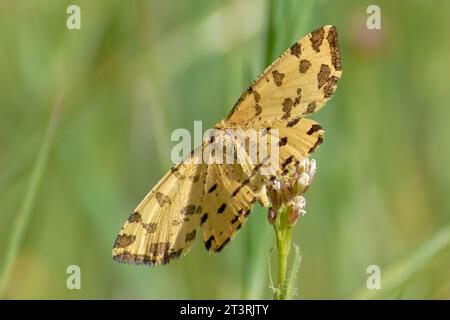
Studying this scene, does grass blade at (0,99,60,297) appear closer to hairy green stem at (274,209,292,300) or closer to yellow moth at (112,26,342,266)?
yellow moth at (112,26,342,266)

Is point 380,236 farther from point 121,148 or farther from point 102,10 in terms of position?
point 102,10

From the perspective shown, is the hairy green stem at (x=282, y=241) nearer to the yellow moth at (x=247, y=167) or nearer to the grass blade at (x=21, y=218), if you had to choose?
the yellow moth at (x=247, y=167)

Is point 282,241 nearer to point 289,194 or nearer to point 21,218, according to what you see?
point 289,194

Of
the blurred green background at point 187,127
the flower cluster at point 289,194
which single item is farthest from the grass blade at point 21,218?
the flower cluster at point 289,194

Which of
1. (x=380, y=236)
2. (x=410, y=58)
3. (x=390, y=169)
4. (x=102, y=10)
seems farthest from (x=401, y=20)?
(x=102, y=10)

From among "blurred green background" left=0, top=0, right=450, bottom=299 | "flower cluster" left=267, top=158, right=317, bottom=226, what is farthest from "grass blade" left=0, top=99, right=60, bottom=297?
"flower cluster" left=267, top=158, right=317, bottom=226

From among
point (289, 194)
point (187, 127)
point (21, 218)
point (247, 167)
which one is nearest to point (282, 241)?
point (289, 194)
